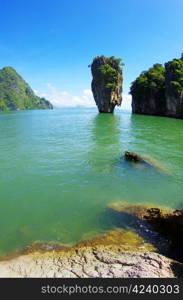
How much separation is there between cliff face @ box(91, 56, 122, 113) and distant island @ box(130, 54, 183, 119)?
264 inches

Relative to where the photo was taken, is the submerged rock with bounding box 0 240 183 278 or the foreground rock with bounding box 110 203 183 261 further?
the foreground rock with bounding box 110 203 183 261

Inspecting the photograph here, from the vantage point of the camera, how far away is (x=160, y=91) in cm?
6406

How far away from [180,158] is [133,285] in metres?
12.8

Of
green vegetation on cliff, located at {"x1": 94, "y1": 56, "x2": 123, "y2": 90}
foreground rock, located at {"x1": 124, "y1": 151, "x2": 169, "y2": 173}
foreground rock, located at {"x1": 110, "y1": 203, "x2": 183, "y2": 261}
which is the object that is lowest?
foreground rock, located at {"x1": 110, "y1": 203, "x2": 183, "y2": 261}

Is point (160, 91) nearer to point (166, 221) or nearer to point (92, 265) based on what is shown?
point (166, 221)

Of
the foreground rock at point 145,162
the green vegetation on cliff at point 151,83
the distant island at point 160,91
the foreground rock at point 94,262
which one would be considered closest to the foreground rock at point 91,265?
the foreground rock at point 94,262

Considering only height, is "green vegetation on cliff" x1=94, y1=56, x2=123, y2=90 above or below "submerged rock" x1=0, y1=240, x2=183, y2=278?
above

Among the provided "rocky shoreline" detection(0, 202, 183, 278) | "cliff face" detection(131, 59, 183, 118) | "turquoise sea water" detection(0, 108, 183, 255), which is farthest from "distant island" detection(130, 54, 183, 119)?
"rocky shoreline" detection(0, 202, 183, 278)

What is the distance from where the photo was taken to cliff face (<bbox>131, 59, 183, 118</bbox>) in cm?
5344

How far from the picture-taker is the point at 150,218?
6785mm

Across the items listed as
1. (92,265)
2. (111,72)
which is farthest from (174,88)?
(92,265)

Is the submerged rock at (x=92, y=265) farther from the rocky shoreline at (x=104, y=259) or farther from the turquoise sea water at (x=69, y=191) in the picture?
the turquoise sea water at (x=69, y=191)

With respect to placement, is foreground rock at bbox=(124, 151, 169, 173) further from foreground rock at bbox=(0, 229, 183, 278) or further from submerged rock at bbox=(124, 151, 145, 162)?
foreground rock at bbox=(0, 229, 183, 278)

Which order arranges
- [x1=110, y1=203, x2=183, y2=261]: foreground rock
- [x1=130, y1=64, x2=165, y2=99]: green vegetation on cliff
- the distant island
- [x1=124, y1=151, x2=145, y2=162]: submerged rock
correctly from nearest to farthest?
[x1=110, y1=203, x2=183, y2=261]: foreground rock < [x1=124, y1=151, x2=145, y2=162]: submerged rock < the distant island < [x1=130, y1=64, x2=165, y2=99]: green vegetation on cliff
